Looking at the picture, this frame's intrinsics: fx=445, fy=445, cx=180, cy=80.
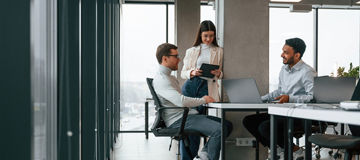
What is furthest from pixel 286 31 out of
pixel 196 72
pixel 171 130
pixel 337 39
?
pixel 171 130

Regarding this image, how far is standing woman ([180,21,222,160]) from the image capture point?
4.46 meters

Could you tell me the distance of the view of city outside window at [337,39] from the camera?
10.5 m

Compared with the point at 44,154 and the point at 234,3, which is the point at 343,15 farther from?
the point at 44,154

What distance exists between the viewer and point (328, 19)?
10555mm

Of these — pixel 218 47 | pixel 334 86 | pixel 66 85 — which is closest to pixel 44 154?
pixel 66 85

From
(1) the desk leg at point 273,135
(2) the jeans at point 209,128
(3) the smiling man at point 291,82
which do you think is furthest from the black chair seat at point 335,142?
(3) the smiling man at point 291,82

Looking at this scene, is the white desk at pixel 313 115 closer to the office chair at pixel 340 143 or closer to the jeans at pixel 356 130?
the office chair at pixel 340 143

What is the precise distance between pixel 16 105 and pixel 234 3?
4.08m

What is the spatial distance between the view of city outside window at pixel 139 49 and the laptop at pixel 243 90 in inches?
245

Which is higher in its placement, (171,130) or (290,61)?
(290,61)

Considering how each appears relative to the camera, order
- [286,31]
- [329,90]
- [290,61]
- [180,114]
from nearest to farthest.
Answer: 1. [329,90]
2. [180,114]
3. [290,61]
4. [286,31]

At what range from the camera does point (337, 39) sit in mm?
10531

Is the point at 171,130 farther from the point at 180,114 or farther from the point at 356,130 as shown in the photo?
the point at 356,130

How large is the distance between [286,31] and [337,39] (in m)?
1.26
